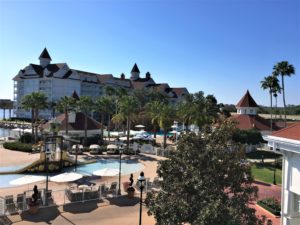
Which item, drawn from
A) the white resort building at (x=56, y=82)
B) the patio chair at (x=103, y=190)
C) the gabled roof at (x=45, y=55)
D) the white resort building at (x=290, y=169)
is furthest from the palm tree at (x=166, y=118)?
the gabled roof at (x=45, y=55)

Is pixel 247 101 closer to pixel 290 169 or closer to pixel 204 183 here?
pixel 204 183

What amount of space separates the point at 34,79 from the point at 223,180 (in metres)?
99.8

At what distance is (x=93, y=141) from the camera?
4831 centimetres

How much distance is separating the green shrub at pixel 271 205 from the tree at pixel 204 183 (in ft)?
34.0

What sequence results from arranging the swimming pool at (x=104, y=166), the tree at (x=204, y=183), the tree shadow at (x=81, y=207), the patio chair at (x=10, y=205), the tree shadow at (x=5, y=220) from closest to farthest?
the tree at (x=204, y=183) < the tree shadow at (x=5, y=220) < the patio chair at (x=10, y=205) < the tree shadow at (x=81, y=207) < the swimming pool at (x=104, y=166)

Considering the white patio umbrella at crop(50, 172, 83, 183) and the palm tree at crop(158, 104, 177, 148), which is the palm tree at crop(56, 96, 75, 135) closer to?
the palm tree at crop(158, 104, 177, 148)

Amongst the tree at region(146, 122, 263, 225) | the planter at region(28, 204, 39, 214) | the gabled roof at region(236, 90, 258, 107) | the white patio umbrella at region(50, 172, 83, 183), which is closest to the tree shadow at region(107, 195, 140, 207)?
the white patio umbrella at region(50, 172, 83, 183)

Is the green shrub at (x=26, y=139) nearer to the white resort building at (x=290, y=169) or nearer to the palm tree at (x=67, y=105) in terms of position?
the palm tree at (x=67, y=105)

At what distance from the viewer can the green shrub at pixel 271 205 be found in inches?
804

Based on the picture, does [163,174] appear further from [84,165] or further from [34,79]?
[34,79]

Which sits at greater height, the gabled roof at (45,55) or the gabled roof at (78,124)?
the gabled roof at (45,55)

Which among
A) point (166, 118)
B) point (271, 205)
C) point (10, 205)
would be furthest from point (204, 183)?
point (166, 118)

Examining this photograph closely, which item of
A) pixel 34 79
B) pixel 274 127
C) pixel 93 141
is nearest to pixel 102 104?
pixel 93 141

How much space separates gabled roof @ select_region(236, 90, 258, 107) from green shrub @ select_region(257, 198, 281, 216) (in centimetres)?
4054
